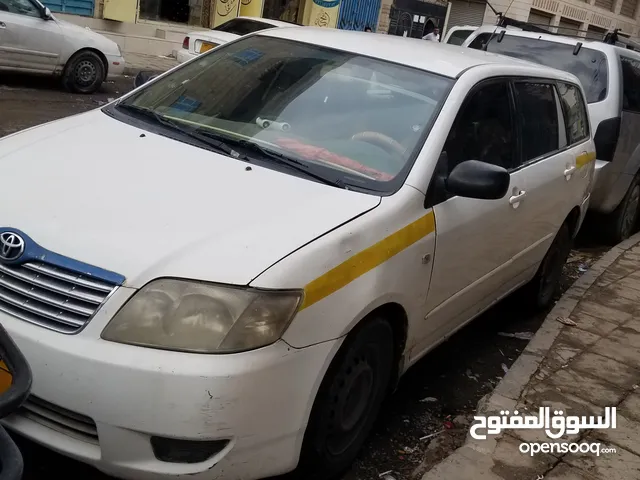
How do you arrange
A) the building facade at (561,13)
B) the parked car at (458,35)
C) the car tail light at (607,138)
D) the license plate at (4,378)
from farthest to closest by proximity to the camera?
1. the building facade at (561,13)
2. the parked car at (458,35)
3. the car tail light at (607,138)
4. the license plate at (4,378)

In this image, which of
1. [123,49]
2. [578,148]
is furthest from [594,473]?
[123,49]

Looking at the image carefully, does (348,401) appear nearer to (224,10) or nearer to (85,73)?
(85,73)

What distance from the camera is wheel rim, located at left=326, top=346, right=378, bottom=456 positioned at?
2.91 m

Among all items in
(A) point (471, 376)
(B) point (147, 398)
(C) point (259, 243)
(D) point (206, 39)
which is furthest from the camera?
(D) point (206, 39)

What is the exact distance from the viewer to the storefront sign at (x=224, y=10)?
19109 millimetres

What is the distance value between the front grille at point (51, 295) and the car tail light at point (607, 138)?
17.8ft

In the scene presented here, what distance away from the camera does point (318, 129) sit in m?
3.56

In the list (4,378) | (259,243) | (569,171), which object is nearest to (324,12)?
(569,171)

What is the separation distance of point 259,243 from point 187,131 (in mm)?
1129

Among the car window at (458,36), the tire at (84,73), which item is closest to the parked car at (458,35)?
the car window at (458,36)

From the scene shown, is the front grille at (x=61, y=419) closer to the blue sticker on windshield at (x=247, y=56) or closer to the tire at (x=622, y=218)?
the blue sticker on windshield at (x=247, y=56)

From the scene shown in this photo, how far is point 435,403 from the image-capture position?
13.5 ft

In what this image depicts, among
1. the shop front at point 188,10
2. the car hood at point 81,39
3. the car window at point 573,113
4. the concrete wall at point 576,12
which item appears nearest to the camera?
the car window at point 573,113

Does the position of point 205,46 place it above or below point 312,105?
below
